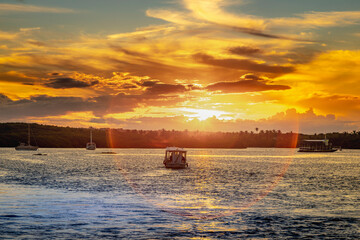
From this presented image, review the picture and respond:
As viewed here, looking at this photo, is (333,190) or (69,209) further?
(333,190)

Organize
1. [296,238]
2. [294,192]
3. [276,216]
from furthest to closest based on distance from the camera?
[294,192]
[276,216]
[296,238]

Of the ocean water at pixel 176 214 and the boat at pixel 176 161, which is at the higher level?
the boat at pixel 176 161

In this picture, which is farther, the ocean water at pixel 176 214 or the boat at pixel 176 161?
the boat at pixel 176 161

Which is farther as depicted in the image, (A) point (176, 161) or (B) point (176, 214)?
(A) point (176, 161)

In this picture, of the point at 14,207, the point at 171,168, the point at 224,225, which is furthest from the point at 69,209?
the point at 171,168

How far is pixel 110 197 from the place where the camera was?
53.5m

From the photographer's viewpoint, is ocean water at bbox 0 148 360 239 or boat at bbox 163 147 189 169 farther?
boat at bbox 163 147 189 169

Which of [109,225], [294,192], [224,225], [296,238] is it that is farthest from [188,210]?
[294,192]

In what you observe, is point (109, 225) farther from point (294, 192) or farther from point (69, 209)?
point (294, 192)

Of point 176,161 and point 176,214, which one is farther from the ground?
point 176,161

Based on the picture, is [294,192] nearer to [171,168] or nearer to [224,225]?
[224,225]

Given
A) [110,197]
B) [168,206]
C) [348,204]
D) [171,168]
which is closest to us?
[168,206]

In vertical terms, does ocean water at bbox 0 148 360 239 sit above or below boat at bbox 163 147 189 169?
below

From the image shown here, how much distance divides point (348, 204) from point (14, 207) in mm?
38721
